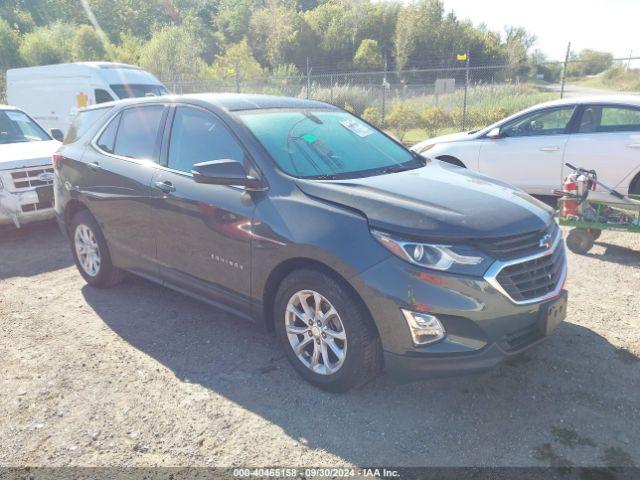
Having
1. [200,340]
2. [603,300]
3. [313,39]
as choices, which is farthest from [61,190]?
[313,39]

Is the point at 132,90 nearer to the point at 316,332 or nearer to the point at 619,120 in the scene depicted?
the point at 619,120

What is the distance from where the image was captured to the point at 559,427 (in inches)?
113

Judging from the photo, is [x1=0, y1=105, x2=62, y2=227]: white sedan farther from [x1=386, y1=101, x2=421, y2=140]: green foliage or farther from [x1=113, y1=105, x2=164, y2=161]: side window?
[x1=386, y1=101, x2=421, y2=140]: green foliage

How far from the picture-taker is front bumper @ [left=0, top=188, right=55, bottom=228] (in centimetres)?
634

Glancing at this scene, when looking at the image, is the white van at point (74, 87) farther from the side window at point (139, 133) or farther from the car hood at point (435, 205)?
the car hood at point (435, 205)

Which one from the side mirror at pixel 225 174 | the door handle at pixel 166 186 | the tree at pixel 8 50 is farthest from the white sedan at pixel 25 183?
the tree at pixel 8 50

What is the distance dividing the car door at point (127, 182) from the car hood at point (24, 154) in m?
2.24

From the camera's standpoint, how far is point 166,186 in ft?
12.8

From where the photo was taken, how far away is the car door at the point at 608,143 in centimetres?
658

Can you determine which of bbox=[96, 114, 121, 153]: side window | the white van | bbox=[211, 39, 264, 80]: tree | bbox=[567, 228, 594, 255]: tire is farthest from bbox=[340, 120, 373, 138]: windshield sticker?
bbox=[211, 39, 264, 80]: tree

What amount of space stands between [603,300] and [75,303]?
4.65m

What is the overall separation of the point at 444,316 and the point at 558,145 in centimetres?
535

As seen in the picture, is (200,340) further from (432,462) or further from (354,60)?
(354,60)

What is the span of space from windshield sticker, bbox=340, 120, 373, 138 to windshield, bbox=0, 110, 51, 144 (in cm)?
A: 557
